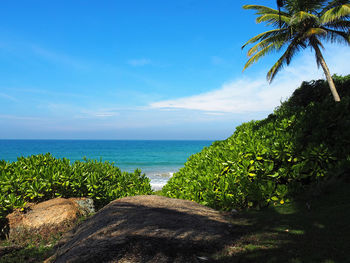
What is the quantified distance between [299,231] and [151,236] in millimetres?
2322

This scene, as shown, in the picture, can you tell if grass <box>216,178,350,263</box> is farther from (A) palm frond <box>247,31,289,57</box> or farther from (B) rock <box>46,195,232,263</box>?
(A) palm frond <box>247,31,289,57</box>

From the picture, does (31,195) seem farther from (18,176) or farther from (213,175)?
(213,175)

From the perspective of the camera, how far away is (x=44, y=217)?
5867 millimetres

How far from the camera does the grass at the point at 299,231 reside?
9.79 ft

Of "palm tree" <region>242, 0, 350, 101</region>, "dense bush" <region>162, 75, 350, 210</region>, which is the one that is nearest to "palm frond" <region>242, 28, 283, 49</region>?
"palm tree" <region>242, 0, 350, 101</region>

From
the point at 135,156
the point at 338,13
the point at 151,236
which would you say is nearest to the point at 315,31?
the point at 338,13

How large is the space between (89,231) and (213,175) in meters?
3.07

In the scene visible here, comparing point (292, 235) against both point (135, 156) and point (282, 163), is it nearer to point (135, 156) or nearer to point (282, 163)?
point (282, 163)

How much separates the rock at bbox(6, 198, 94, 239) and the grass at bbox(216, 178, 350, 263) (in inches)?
164

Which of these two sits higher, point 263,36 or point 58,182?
point 263,36

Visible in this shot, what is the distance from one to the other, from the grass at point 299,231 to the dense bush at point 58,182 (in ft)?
13.4

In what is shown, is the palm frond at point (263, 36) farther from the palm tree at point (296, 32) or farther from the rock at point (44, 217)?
the rock at point (44, 217)

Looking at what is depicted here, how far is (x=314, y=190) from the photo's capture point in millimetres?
4898

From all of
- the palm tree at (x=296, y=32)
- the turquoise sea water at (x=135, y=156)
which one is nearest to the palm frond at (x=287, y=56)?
the palm tree at (x=296, y=32)
